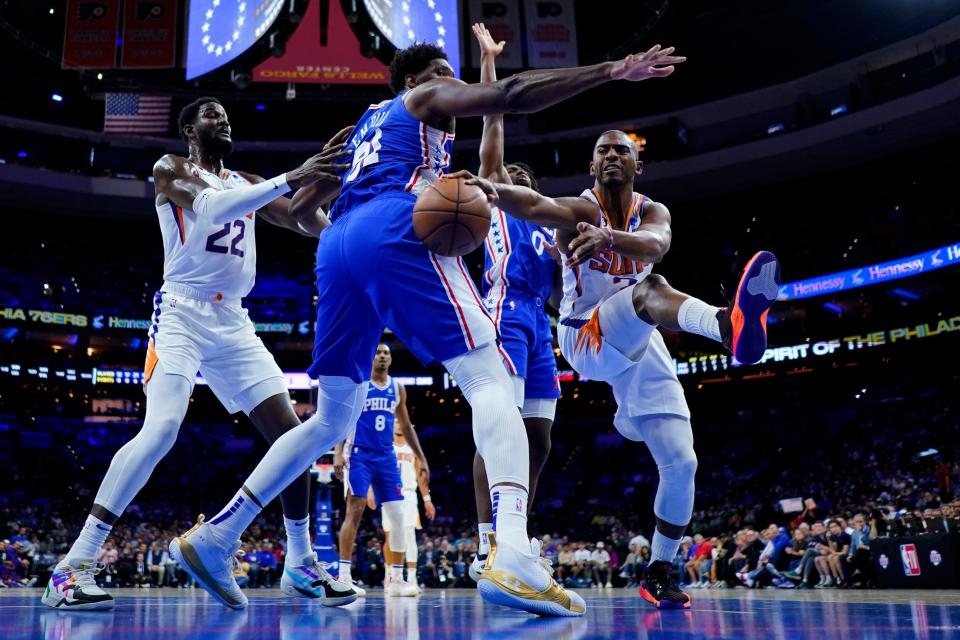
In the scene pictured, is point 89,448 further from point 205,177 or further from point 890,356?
point 205,177

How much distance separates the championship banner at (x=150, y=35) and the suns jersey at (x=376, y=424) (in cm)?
905

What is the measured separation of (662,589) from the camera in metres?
4.39

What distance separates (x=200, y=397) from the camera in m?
32.8

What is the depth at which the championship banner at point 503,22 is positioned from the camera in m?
15.6

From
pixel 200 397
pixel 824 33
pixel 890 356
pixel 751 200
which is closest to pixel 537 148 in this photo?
pixel 751 200

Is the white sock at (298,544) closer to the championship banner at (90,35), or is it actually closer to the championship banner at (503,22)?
the championship banner at (503,22)

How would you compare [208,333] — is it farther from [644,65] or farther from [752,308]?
[752,308]

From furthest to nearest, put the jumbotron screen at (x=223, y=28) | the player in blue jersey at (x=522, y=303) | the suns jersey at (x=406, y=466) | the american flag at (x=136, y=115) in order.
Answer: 1. the american flag at (x=136, y=115)
2. the jumbotron screen at (x=223, y=28)
3. the suns jersey at (x=406, y=466)
4. the player in blue jersey at (x=522, y=303)

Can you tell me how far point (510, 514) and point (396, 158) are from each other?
155 cm

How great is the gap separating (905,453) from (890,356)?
483 cm

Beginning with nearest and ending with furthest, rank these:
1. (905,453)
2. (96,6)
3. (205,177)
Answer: (205,177), (96,6), (905,453)

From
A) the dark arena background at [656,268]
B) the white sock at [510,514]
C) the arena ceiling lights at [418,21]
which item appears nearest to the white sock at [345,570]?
the white sock at [510,514]

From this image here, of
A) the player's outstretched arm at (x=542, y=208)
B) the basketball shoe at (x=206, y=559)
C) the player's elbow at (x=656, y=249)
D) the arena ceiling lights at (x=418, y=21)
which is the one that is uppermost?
the arena ceiling lights at (x=418, y=21)

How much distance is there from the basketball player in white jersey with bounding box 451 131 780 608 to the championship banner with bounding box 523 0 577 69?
37.0 feet
